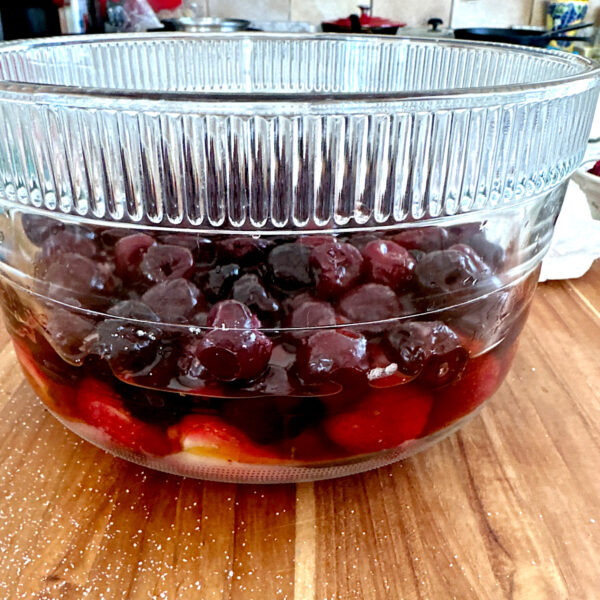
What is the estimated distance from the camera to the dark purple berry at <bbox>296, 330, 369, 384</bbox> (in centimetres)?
37

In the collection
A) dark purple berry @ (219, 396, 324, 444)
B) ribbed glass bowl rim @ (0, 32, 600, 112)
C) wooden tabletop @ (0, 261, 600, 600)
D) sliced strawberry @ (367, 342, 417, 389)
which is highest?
ribbed glass bowl rim @ (0, 32, 600, 112)

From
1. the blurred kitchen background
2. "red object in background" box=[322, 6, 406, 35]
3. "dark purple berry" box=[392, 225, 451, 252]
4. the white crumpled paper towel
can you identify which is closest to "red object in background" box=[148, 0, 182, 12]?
the blurred kitchen background

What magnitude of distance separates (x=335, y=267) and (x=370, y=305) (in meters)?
0.03

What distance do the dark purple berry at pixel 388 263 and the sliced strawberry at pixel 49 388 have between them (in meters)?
0.22

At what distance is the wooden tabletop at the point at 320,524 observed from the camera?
0.39 m

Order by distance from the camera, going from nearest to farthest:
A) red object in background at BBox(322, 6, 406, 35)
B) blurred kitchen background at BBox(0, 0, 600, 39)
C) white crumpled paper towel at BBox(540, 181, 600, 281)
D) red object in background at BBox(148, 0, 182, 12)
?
1. white crumpled paper towel at BBox(540, 181, 600, 281)
2. red object in background at BBox(322, 6, 406, 35)
3. red object in background at BBox(148, 0, 182, 12)
4. blurred kitchen background at BBox(0, 0, 600, 39)

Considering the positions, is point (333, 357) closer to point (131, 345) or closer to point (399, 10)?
point (131, 345)

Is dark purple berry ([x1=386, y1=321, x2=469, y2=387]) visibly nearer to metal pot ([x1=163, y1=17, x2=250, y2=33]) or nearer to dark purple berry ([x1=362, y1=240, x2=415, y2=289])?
dark purple berry ([x1=362, y1=240, x2=415, y2=289])

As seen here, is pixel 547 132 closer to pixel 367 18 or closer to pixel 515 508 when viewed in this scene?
pixel 515 508

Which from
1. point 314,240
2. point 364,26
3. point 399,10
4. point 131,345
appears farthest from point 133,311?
point 399,10

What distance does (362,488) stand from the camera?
0.47m

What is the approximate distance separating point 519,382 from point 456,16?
7.73 feet

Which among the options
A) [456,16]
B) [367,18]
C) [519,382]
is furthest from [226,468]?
[456,16]

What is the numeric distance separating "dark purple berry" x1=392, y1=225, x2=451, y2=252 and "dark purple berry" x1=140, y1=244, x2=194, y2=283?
0.44 feet
